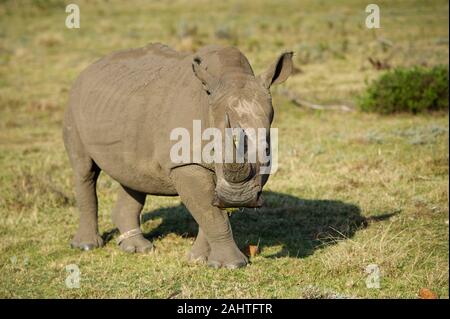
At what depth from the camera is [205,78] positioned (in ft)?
20.1

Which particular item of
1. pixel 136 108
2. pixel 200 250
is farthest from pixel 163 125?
pixel 200 250

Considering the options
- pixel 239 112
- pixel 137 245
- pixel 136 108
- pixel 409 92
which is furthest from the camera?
pixel 409 92

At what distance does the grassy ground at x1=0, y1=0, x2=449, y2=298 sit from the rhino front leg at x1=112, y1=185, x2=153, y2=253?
18 centimetres

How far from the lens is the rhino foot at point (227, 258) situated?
263 inches

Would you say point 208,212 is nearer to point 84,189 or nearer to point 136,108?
point 136,108

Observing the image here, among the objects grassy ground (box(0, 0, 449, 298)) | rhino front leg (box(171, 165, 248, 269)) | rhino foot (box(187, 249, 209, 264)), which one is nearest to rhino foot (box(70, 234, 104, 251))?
grassy ground (box(0, 0, 449, 298))

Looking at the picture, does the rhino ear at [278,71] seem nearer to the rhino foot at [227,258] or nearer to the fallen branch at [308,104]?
the rhino foot at [227,258]

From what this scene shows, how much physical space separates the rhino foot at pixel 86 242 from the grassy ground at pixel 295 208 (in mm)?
115

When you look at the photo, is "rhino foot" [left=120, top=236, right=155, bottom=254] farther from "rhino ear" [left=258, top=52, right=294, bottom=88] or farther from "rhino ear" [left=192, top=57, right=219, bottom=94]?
"rhino ear" [left=258, top=52, right=294, bottom=88]

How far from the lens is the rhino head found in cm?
564

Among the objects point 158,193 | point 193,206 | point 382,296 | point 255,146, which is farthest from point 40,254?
point 382,296

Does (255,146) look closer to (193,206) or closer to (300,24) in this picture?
(193,206)

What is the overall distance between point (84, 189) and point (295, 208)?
270cm
